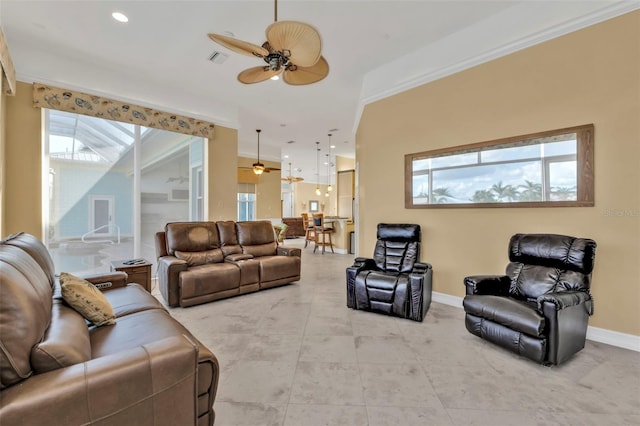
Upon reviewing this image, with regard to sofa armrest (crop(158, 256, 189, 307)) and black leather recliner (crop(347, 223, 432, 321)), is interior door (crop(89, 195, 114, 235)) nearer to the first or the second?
sofa armrest (crop(158, 256, 189, 307))

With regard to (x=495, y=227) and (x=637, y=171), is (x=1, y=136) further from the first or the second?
(x=637, y=171)

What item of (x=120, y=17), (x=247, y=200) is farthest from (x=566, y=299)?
(x=247, y=200)

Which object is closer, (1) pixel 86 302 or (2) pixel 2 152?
(1) pixel 86 302

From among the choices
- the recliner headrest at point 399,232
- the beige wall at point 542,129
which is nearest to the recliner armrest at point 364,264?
the recliner headrest at point 399,232

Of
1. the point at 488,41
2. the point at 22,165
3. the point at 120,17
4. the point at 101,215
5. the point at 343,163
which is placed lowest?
the point at 101,215

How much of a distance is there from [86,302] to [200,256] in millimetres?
2214

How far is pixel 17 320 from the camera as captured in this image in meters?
1.00

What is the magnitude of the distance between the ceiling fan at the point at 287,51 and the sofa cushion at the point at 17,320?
1.97 meters

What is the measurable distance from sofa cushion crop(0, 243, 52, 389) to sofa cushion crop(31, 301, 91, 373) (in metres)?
0.03

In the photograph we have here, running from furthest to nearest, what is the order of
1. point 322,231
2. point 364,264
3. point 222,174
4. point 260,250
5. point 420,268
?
point 322,231
point 222,174
point 260,250
point 364,264
point 420,268

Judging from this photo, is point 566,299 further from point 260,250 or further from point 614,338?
point 260,250

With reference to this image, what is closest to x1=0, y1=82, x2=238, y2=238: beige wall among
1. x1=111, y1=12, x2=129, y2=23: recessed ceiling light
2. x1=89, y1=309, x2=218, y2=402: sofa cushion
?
x1=111, y1=12, x2=129, y2=23: recessed ceiling light

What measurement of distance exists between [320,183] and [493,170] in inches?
506

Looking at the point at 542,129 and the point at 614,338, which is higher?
the point at 542,129
